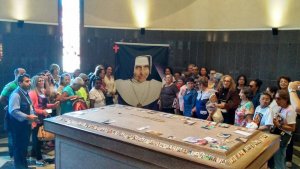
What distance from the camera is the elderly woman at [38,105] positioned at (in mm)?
4609

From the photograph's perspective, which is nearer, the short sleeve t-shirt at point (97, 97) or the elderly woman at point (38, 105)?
the elderly woman at point (38, 105)

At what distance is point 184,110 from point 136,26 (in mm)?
3339

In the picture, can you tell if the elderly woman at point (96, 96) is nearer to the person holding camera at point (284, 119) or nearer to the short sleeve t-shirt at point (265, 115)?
the short sleeve t-shirt at point (265, 115)

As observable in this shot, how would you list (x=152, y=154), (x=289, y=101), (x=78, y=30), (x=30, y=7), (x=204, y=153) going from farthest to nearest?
(x=78, y=30) < (x=30, y=7) < (x=289, y=101) < (x=152, y=154) < (x=204, y=153)

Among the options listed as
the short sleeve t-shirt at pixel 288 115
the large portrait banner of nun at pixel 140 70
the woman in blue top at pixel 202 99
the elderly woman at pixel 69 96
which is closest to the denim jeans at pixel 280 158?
the short sleeve t-shirt at pixel 288 115

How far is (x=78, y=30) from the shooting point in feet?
25.8

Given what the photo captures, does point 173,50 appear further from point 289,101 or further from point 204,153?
point 204,153

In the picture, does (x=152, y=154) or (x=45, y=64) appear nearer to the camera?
(x=152, y=154)

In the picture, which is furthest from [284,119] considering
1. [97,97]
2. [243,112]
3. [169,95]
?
[97,97]

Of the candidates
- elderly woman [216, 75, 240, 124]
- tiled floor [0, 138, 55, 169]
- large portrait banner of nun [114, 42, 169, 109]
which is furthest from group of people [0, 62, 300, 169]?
large portrait banner of nun [114, 42, 169, 109]

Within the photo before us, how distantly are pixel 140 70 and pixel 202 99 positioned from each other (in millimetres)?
3163

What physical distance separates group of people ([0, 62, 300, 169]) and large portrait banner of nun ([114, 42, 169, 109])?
1.43m

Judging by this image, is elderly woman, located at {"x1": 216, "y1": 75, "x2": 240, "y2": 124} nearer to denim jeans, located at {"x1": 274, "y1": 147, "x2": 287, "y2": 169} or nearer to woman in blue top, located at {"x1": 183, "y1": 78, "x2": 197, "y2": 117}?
woman in blue top, located at {"x1": 183, "y1": 78, "x2": 197, "y2": 117}

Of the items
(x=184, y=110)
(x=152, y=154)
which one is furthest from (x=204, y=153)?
(x=184, y=110)
